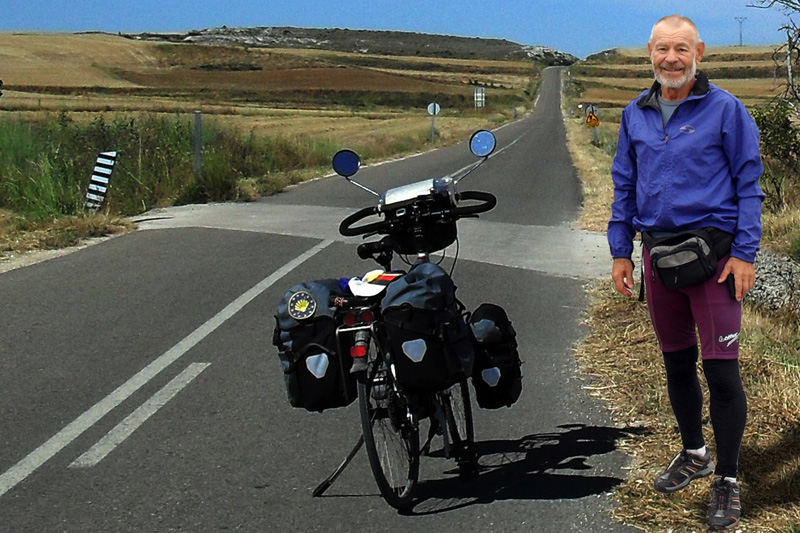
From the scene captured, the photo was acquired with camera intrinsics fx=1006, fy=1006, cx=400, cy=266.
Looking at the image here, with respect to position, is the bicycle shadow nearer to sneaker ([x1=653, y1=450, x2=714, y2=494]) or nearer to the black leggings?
sneaker ([x1=653, y1=450, x2=714, y2=494])

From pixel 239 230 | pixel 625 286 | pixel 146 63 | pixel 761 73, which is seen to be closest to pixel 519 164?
pixel 239 230

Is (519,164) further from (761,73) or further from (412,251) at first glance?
(761,73)

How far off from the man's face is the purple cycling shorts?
2.24 ft

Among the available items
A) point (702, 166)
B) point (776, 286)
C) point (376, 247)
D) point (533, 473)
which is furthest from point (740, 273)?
point (776, 286)

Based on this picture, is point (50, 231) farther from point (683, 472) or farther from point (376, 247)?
point (683, 472)

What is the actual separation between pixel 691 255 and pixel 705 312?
0.25 meters

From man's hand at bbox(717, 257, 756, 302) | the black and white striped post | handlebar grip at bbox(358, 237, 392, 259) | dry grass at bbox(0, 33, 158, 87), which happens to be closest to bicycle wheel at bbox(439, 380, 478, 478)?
handlebar grip at bbox(358, 237, 392, 259)

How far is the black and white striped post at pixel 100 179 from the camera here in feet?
46.1

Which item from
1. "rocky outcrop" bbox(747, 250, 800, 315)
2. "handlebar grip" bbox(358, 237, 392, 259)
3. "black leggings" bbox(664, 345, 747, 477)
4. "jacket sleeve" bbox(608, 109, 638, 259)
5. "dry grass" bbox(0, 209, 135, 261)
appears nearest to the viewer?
"black leggings" bbox(664, 345, 747, 477)

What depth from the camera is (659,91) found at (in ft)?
12.7

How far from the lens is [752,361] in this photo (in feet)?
19.3

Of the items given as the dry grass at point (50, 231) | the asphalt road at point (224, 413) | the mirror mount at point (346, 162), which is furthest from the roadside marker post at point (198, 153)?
the mirror mount at point (346, 162)

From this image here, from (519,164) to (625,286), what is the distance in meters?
22.8

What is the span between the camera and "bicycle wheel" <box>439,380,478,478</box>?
4.47 metres
